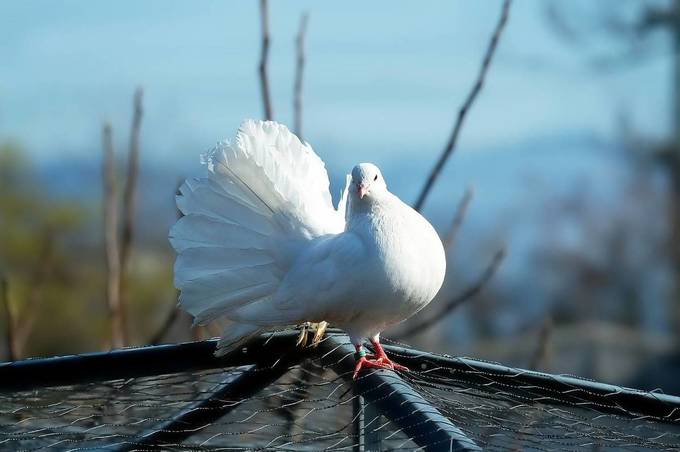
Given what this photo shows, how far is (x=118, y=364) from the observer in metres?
2.17

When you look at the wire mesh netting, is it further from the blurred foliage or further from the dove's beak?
the blurred foliage

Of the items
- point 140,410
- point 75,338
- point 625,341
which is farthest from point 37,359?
point 625,341

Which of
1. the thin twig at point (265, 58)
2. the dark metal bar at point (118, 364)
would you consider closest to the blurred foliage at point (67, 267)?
the thin twig at point (265, 58)

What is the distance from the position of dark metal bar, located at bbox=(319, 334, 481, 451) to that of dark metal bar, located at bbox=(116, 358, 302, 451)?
141mm

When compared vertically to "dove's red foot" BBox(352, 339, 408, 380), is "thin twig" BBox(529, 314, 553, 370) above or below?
below

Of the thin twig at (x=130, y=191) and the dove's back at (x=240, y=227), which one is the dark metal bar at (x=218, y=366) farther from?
the thin twig at (x=130, y=191)

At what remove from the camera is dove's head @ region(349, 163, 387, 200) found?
2418 mm

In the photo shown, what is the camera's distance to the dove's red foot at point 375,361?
213 cm

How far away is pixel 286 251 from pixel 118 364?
50 centimetres

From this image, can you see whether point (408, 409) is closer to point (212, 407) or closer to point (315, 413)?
point (315, 413)

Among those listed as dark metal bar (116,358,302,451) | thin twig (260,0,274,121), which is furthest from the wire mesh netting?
thin twig (260,0,274,121)

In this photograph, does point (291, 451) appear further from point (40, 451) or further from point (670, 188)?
point (670, 188)

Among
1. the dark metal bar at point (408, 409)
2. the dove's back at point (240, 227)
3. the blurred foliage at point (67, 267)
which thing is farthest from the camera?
the blurred foliage at point (67, 267)

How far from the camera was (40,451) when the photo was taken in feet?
5.98
